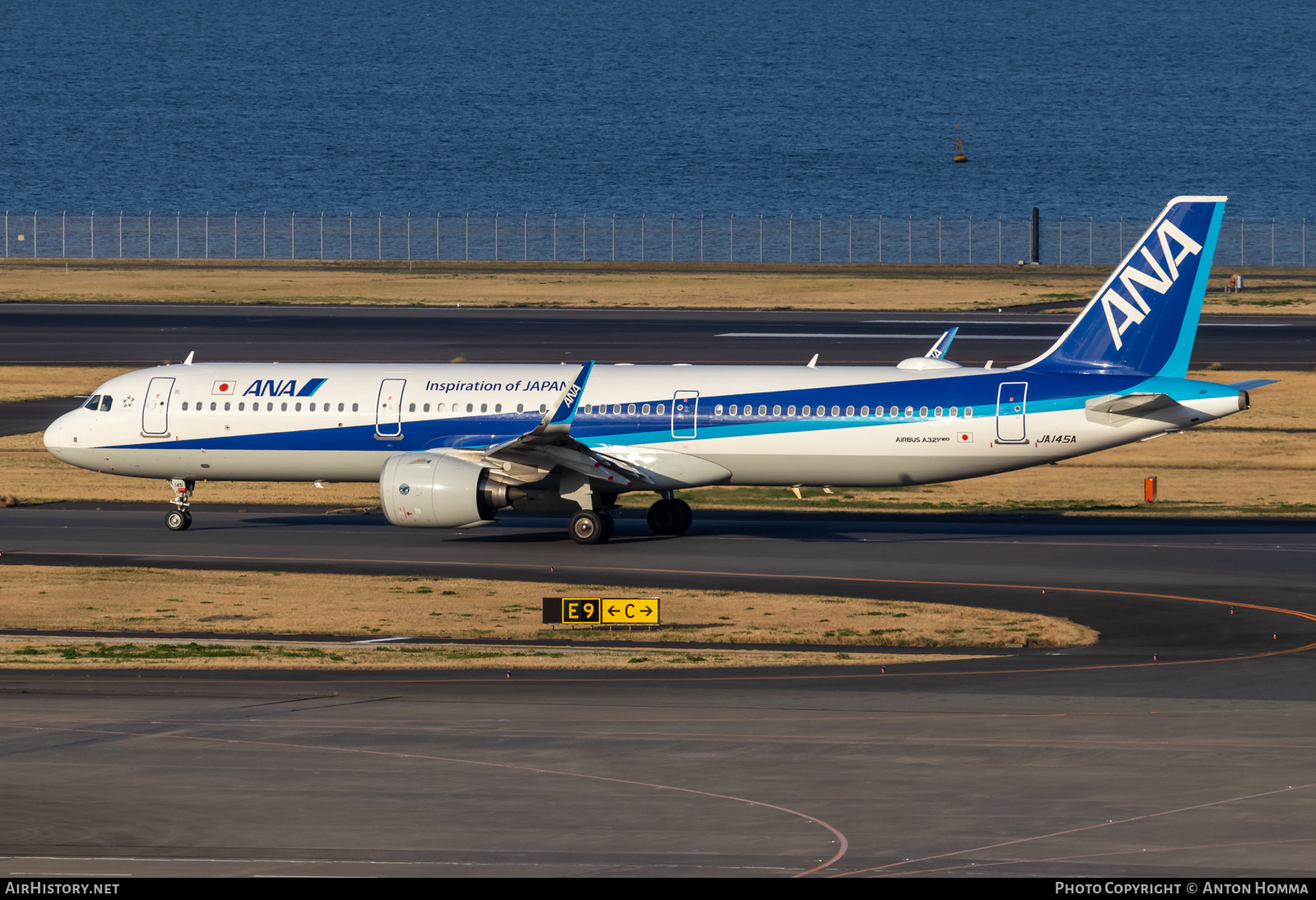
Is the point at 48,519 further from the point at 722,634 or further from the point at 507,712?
the point at 507,712

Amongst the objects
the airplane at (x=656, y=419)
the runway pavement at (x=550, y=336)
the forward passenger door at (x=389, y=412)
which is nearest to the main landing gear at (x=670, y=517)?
the airplane at (x=656, y=419)

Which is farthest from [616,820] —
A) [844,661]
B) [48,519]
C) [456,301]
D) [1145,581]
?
[456,301]

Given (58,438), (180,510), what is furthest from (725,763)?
(58,438)

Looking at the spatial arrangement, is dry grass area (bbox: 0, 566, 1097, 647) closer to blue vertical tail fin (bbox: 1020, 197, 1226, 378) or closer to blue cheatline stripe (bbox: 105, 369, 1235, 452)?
blue cheatline stripe (bbox: 105, 369, 1235, 452)

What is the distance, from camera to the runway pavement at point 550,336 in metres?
79.1

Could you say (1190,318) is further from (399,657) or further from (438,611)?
(399,657)

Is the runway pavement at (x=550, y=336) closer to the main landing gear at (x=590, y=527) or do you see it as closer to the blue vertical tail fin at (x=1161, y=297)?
the main landing gear at (x=590, y=527)

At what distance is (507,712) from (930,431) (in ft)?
70.9

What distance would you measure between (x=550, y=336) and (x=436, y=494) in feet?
144

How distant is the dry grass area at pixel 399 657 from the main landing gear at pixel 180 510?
15.5 m

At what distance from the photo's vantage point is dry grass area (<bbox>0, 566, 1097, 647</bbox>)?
3369 cm

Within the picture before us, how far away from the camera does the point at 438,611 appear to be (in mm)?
36375

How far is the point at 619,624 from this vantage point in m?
34.6

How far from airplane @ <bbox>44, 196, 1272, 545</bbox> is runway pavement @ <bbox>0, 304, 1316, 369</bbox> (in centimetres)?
2857
